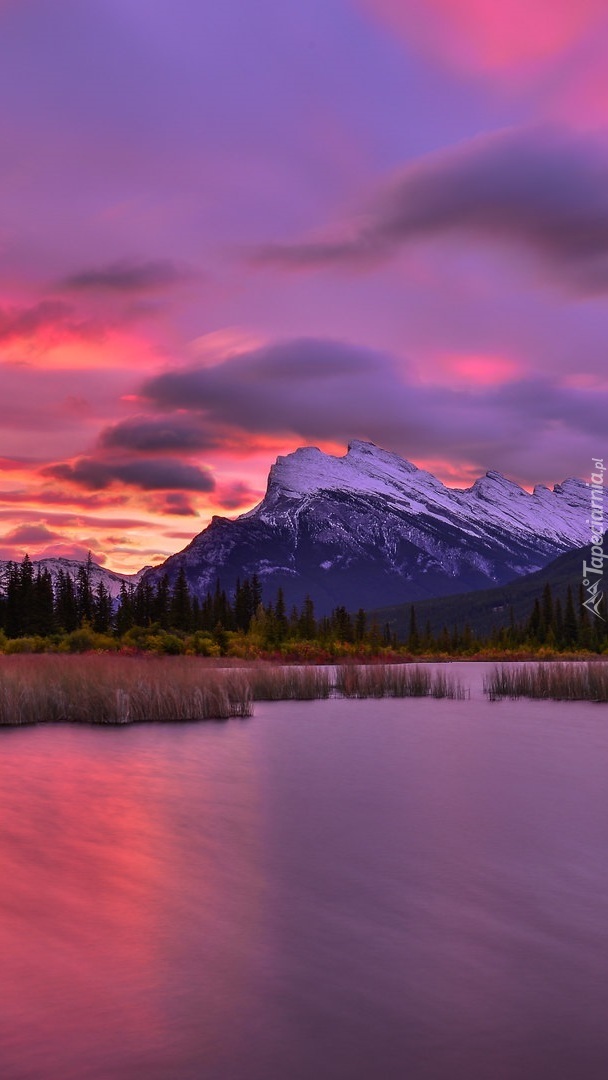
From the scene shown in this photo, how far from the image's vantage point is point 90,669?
4406 centimetres

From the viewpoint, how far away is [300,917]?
52.2 feet

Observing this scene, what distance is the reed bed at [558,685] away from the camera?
5309 cm

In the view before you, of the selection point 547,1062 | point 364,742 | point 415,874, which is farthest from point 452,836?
point 364,742

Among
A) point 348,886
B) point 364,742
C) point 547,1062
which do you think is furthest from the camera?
point 364,742

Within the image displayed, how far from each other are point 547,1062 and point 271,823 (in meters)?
14.6

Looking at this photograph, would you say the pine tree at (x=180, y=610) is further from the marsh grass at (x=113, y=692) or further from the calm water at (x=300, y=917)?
the calm water at (x=300, y=917)

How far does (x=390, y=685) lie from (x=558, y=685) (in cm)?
1002

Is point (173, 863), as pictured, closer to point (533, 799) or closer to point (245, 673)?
point (533, 799)

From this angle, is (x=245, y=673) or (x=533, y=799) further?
(x=245, y=673)

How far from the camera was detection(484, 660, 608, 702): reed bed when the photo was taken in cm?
5309

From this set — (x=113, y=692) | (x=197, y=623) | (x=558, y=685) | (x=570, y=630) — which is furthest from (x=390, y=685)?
(x=570, y=630)

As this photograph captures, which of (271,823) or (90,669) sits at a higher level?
(90,669)

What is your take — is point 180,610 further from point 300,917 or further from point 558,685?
point 300,917

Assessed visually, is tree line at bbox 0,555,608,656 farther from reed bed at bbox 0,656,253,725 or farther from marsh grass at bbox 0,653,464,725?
reed bed at bbox 0,656,253,725
